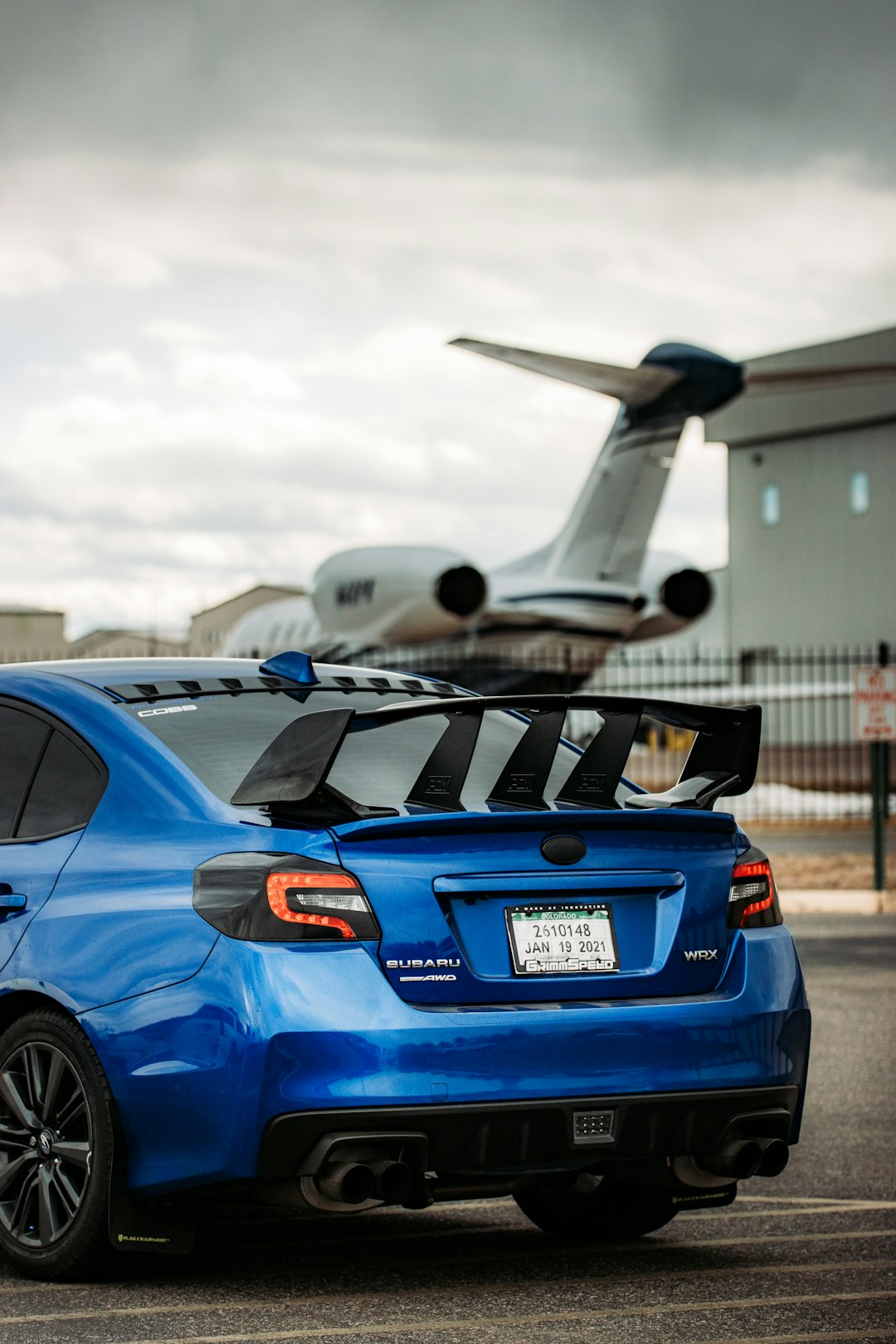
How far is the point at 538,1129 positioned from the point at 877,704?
15.2 meters

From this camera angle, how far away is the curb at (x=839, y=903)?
62.0ft

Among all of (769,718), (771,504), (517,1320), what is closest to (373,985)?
(517,1320)

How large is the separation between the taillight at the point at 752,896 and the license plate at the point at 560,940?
0.42 metres

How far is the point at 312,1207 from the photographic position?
457 cm

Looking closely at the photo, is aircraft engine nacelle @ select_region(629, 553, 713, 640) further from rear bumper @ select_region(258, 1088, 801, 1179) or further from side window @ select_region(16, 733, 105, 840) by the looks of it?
rear bumper @ select_region(258, 1088, 801, 1179)

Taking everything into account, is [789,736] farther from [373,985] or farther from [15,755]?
[373,985]

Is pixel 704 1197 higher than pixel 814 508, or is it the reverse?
pixel 814 508

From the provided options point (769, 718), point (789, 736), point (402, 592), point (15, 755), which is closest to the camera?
point (15, 755)

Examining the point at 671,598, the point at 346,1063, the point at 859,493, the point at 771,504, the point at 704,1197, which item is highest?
the point at 859,493

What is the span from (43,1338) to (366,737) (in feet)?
6.40

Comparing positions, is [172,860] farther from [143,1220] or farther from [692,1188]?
[692,1188]

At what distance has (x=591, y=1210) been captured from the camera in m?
5.66

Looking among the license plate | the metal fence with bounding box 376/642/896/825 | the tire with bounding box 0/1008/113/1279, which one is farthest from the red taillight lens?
the metal fence with bounding box 376/642/896/825

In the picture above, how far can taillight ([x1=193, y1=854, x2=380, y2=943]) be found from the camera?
4.59 metres
